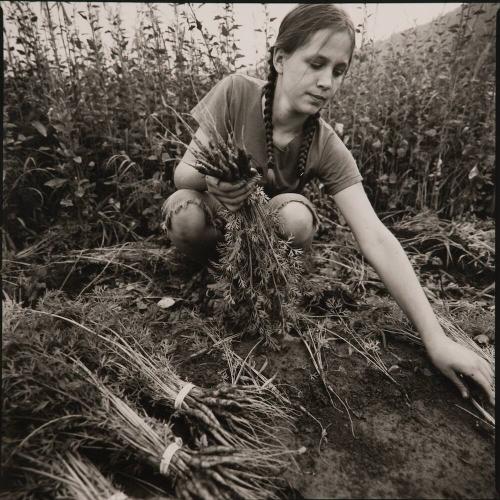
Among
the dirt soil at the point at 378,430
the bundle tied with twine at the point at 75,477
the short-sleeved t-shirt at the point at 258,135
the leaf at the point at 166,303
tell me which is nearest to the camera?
the bundle tied with twine at the point at 75,477

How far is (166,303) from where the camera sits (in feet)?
7.53

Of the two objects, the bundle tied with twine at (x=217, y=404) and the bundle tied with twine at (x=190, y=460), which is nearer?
the bundle tied with twine at (x=190, y=460)

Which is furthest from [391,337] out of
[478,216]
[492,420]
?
[478,216]

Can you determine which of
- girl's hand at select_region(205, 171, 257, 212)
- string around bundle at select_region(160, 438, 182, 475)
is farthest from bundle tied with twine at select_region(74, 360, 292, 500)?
girl's hand at select_region(205, 171, 257, 212)

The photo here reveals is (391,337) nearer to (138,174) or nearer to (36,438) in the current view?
(36,438)

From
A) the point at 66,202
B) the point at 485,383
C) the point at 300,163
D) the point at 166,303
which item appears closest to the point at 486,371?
the point at 485,383

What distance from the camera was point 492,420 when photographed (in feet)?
5.05

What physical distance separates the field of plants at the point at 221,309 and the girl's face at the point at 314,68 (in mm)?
584

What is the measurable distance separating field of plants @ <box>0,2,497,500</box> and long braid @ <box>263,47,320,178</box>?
1.78ft

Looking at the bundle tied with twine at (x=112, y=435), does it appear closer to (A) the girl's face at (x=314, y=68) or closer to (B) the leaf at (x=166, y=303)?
(B) the leaf at (x=166, y=303)

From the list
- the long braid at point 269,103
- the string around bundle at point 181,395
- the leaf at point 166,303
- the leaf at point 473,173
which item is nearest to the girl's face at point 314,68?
the long braid at point 269,103

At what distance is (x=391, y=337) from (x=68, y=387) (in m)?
1.54

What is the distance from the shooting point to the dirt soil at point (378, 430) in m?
1.30

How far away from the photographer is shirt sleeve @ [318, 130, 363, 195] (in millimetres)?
2111
